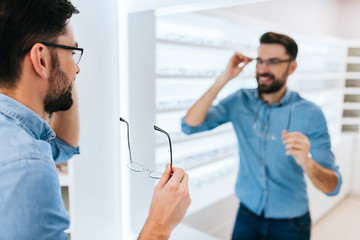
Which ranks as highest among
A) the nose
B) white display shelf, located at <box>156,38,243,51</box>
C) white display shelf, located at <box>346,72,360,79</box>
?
white display shelf, located at <box>156,38,243,51</box>

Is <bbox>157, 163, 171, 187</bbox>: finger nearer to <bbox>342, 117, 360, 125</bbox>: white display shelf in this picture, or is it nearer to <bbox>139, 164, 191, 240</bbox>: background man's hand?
<bbox>139, 164, 191, 240</bbox>: background man's hand

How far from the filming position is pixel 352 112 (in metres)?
1.69

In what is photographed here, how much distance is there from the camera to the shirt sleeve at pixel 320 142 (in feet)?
4.25

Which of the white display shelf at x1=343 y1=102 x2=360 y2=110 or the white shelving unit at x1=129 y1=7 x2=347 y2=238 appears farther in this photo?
the white display shelf at x1=343 y1=102 x2=360 y2=110

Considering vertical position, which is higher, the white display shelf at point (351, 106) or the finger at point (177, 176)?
the white display shelf at point (351, 106)

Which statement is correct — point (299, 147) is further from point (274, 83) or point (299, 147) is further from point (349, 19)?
point (349, 19)

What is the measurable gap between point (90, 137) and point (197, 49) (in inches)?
40.2

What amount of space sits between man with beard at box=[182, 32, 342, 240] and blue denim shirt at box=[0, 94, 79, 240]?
99cm

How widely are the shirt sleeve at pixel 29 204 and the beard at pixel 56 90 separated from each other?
0.92 ft

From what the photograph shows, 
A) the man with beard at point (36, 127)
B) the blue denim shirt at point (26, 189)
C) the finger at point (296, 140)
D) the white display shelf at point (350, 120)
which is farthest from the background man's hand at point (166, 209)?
the white display shelf at point (350, 120)

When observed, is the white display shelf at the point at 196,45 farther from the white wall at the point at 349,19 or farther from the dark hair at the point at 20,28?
the dark hair at the point at 20,28

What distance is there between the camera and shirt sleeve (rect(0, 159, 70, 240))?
0.62 metres

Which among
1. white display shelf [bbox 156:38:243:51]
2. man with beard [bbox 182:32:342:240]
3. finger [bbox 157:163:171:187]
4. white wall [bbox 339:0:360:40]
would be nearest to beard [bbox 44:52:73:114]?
finger [bbox 157:163:171:187]

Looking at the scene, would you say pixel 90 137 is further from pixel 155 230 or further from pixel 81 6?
pixel 155 230
